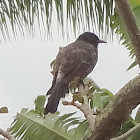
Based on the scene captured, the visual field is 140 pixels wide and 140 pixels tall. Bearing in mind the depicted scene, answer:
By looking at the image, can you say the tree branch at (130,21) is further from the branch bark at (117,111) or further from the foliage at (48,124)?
the foliage at (48,124)

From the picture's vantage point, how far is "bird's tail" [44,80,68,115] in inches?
59.8

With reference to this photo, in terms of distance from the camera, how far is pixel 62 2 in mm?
2525

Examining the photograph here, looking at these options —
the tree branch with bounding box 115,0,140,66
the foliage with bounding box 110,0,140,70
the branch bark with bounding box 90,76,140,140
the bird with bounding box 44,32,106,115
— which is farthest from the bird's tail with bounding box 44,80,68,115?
the tree branch with bounding box 115,0,140,66

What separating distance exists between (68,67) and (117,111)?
0.78 meters

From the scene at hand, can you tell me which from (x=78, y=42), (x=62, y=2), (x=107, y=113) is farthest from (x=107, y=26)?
(x=107, y=113)

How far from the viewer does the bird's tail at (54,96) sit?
59.8 inches

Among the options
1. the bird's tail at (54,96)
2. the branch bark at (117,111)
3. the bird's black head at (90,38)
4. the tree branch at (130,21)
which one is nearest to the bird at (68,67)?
the bird's tail at (54,96)

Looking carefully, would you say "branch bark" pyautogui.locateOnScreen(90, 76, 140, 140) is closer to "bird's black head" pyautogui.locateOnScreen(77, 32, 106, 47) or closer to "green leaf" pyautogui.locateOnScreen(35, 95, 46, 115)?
"green leaf" pyautogui.locateOnScreen(35, 95, 46, 115)

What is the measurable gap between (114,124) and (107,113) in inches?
1.2

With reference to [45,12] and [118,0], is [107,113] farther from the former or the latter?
[45,12]

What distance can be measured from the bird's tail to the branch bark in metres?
0.47

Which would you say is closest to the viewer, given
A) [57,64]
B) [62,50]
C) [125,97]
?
[125,97]

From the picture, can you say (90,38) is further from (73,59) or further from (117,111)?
(117,111)

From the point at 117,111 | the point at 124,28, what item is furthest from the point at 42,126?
the point at 117,111
